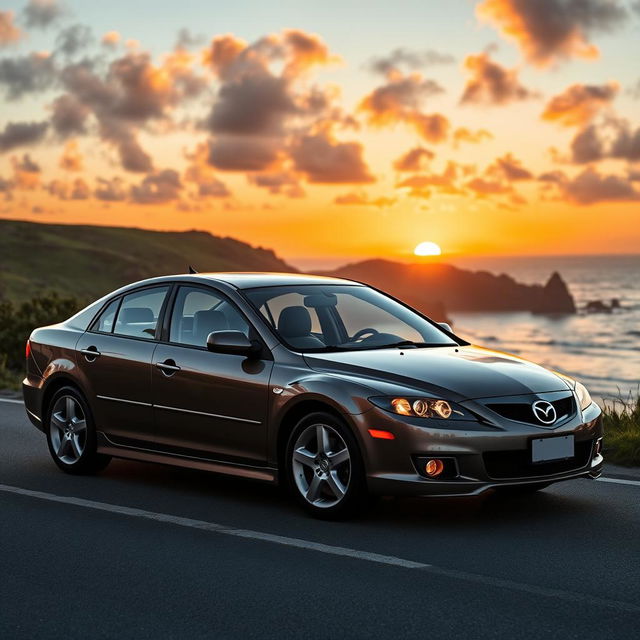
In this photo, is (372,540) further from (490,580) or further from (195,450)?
(195,450)

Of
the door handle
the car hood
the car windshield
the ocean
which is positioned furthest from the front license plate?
the ocean

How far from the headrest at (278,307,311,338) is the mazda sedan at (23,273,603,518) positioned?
0.02 m

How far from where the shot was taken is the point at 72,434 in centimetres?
962

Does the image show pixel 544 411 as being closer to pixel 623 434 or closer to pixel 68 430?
pixel 623 434

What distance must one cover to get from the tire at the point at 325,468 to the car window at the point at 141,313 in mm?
1824

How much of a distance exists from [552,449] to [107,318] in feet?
12.8

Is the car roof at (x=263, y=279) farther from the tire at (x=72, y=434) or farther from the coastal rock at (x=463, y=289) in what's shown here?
the coastal rock at (x=463, y=289)

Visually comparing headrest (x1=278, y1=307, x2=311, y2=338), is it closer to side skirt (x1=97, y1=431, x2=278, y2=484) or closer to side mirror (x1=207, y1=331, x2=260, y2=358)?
side mirror (x1=207, y1=331, x2=260, y2=358)

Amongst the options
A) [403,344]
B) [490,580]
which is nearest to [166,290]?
[403,344]

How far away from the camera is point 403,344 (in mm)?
8461

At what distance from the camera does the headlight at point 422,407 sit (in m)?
7.24

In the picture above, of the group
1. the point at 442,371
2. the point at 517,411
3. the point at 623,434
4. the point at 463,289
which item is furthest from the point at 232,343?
the point at 463,289

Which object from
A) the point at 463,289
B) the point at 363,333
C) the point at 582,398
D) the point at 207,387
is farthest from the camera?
the point at 463,289

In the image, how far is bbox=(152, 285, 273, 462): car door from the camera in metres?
8.01
